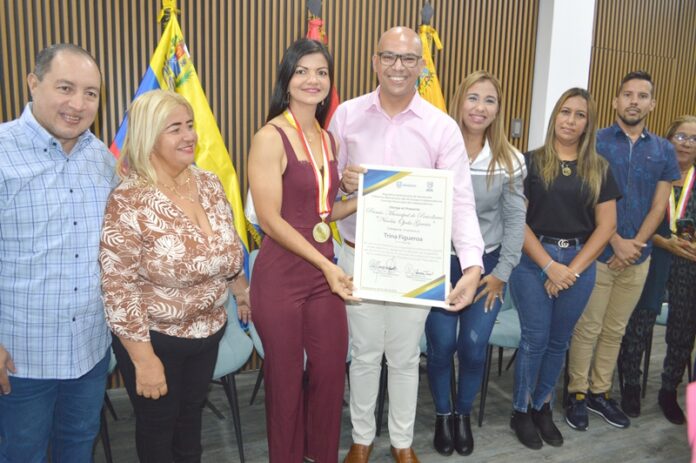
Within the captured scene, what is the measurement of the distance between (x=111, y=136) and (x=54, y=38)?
62cm

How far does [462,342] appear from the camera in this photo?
2.77 m

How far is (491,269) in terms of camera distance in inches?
107

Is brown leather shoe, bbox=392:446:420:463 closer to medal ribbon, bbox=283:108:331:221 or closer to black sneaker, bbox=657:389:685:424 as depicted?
medal ribbon, bbox=283:108:331:221

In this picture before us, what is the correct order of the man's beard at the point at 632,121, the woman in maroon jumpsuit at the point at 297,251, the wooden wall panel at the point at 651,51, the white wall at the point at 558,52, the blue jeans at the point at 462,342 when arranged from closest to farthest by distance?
the woman in maroon jumpsuit at the point at 297,251 → the blue jeans at the point at 462,342 → the man's beard at the point at 632,121 → the white wall at the point at 558,52 → the wooden wall panel at the point at 651,51

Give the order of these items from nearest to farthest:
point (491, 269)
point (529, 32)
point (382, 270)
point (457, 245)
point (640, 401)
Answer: point (382, 270) < point (457, 245) < point (491, 269) < point (640, 401) < point (529, 32)

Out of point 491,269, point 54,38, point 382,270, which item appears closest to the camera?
point 382,270

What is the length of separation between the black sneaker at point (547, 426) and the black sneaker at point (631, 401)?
1.98ft

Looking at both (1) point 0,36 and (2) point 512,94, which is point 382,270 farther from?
(2) point 512,94

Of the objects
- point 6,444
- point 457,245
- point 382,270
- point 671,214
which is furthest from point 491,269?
point 6,444

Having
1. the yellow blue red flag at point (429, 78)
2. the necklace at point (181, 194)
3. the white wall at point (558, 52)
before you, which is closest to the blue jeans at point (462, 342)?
the necklace at point (181, 194)

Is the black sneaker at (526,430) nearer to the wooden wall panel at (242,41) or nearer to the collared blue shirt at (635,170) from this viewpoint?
the collared blue shirt at (635,170)

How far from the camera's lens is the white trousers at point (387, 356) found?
246 centimetres

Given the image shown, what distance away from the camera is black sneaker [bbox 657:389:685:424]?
3.31 m
